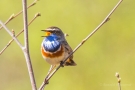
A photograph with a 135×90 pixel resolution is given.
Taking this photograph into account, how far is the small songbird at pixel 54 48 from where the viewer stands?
441 cm

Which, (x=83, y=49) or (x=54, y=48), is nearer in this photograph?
(x=54, y=48)

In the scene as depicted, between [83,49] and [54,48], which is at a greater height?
[54,48]

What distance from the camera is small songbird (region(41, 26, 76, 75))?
441 centimetres

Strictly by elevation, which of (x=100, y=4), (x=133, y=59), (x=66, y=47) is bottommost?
(x=133, y=59)

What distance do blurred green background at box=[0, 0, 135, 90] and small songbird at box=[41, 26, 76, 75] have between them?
368cm

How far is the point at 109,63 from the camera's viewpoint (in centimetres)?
879

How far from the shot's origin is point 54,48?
176 inches

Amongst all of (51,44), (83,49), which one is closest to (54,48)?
(51,44)

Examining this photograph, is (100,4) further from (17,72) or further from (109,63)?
(17,72)

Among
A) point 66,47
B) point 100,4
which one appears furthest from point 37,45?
point 66,47

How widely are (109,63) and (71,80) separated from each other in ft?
2.85

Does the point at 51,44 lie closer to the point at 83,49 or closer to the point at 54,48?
the point at 54,48

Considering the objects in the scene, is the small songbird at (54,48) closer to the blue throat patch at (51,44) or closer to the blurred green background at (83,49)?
the blue throat patch at (51,44)

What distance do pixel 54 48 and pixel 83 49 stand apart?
4.50m
